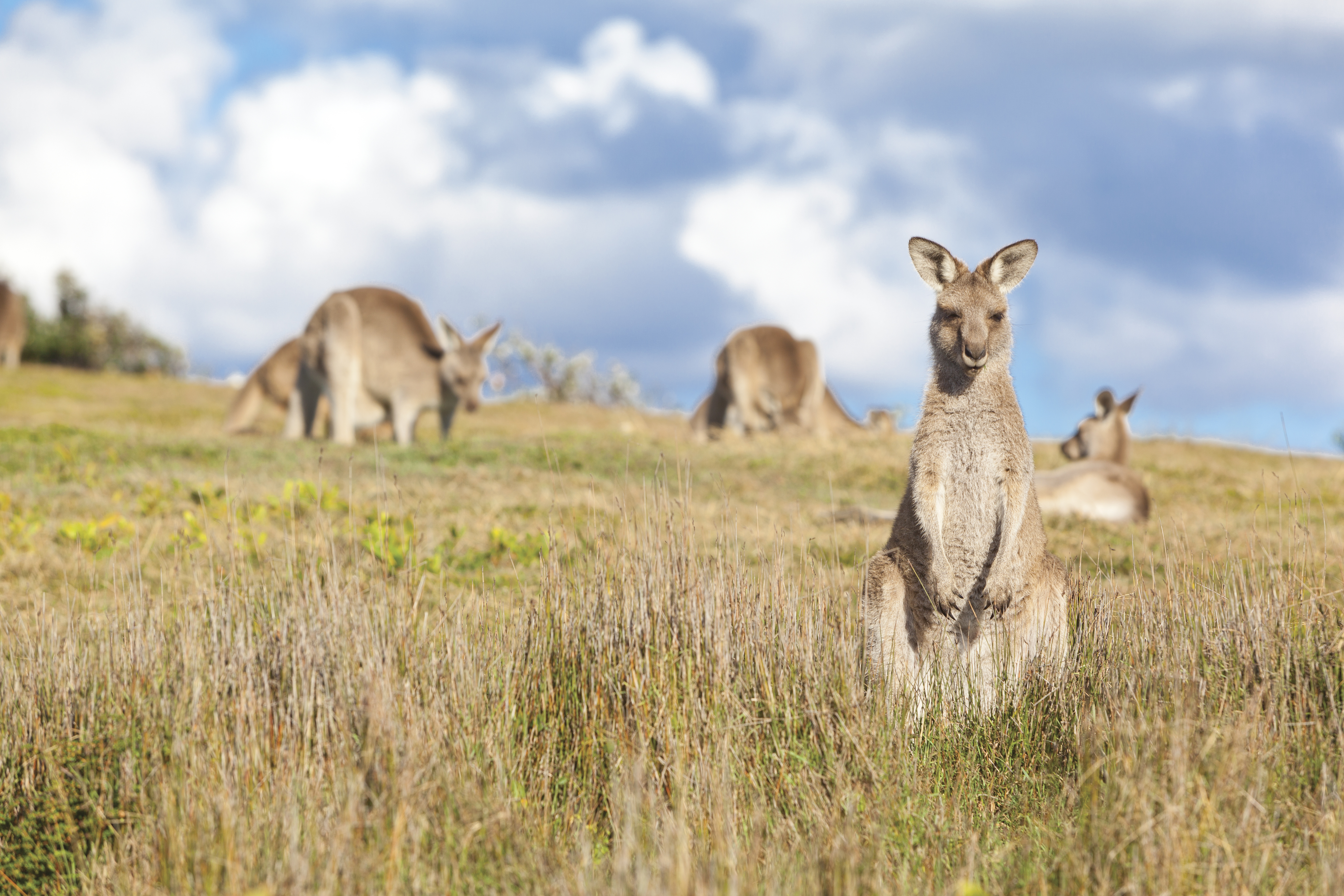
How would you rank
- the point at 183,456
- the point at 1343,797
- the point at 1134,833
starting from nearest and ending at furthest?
the point at 1134,833
the point at 1343,797
the point at 183,456

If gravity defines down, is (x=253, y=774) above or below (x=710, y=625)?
below

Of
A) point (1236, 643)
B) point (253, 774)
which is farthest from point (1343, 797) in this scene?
point (253, 774)

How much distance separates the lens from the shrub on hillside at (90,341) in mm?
37375

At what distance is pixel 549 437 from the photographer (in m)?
15.7

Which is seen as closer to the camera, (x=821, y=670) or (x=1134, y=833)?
(x=1134, y=833)

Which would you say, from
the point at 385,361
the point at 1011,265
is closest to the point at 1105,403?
the point at 1011,265

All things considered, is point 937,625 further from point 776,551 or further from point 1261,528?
point 1261,528

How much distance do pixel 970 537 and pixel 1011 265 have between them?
126cm

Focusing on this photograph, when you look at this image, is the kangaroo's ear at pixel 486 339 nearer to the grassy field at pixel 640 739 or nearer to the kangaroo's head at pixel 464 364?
the kangaroo's head at pixel 464 364

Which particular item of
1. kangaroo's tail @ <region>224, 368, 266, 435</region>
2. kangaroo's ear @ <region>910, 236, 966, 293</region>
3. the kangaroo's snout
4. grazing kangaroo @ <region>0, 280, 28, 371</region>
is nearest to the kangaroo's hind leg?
the kangaroo's snout

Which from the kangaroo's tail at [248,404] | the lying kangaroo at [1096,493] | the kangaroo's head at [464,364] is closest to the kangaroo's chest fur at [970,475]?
the lying kangaroo at [1096,493]

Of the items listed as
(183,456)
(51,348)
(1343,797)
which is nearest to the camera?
(1343,797)

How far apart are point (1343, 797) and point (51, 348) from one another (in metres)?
40.8

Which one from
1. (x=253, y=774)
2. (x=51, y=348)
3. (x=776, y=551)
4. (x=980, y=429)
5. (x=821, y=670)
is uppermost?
(x=51, y=348)
